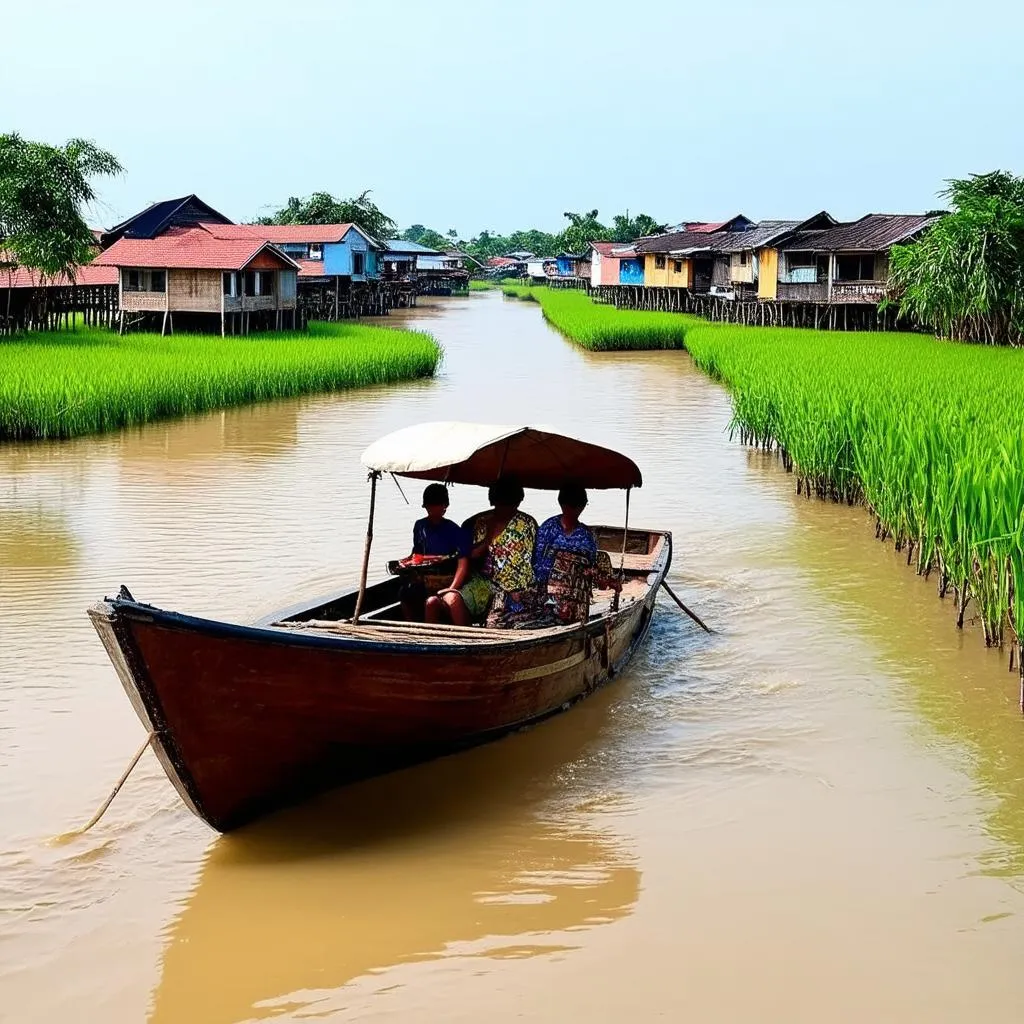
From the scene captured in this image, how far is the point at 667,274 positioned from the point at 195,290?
2623 centimetres

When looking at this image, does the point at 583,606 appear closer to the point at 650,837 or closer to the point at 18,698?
the point at 650,837

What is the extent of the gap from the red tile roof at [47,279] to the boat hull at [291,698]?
84.8ft

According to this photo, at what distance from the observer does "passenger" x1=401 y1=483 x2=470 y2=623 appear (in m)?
6.68

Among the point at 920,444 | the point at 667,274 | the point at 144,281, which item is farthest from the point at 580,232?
the point at 920,444

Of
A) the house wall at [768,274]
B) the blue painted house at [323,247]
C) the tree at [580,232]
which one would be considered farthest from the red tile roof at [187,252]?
the tree at [580,232]

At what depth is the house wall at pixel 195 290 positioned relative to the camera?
32.6 m

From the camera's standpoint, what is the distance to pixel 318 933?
4.81 m

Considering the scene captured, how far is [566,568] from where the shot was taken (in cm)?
694

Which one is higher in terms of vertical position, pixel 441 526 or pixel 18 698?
pixel 441 526

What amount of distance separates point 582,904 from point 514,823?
2.52ft

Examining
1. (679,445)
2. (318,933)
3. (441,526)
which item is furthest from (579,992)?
(679,445)

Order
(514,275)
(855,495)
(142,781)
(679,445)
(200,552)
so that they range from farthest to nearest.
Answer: (514,275) → (679,445) → (855,495) → (200,552) → (142,781)

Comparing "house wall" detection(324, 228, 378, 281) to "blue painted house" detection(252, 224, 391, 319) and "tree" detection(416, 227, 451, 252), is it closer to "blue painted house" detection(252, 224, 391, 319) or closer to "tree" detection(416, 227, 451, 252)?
"blue painted house" detection(252, 224, 391, 319)

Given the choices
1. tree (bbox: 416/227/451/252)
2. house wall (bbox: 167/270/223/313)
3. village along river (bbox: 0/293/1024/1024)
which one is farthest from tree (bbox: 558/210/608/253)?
village along river (bbox: 0/293/1024/1024)
